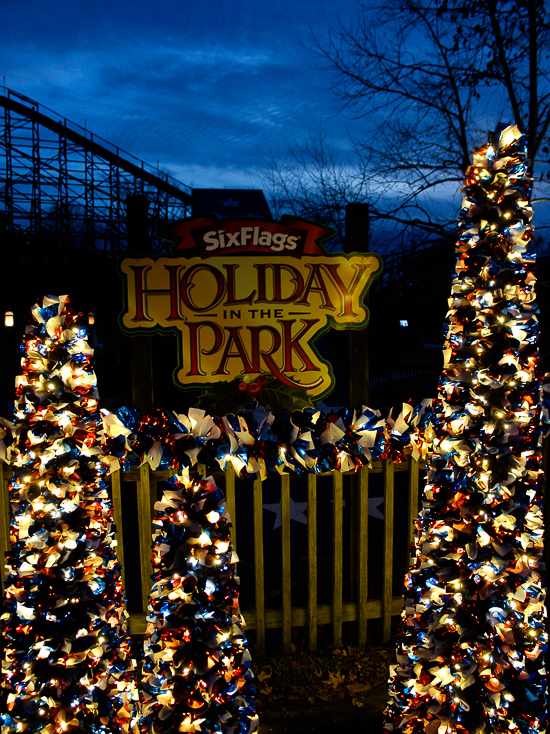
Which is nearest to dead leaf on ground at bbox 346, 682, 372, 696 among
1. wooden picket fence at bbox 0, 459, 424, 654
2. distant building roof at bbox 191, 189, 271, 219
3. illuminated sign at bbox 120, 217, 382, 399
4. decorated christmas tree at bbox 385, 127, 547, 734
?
wooden picket fence at bbox 0, 459, 424, 654

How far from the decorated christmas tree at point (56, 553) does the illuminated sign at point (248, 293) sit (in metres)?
1.09

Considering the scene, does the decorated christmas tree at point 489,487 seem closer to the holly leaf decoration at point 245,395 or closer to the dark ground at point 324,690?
the dark ground at point 324,690

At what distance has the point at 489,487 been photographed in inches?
82.4

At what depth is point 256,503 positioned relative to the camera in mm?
2980

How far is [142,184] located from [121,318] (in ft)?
66.3

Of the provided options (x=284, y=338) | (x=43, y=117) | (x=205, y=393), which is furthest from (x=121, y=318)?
(x=43, y=117)

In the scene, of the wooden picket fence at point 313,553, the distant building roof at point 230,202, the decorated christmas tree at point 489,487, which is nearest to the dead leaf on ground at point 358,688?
the wooden picket fence at point 313,553

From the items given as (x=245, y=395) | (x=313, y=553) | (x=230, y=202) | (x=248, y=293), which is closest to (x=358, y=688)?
(x=313, y=553)

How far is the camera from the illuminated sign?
3146mm

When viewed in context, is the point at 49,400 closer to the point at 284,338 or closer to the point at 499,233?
the point at 284,338

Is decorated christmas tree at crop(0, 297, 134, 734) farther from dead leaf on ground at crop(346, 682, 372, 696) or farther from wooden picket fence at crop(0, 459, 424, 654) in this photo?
dead leaf on ground at crop(346, 682, 372, 696)

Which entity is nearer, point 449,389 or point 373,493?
point 449,389

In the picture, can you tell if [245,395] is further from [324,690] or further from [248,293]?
[324,690]

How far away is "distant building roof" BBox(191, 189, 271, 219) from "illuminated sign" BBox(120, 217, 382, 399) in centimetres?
327
